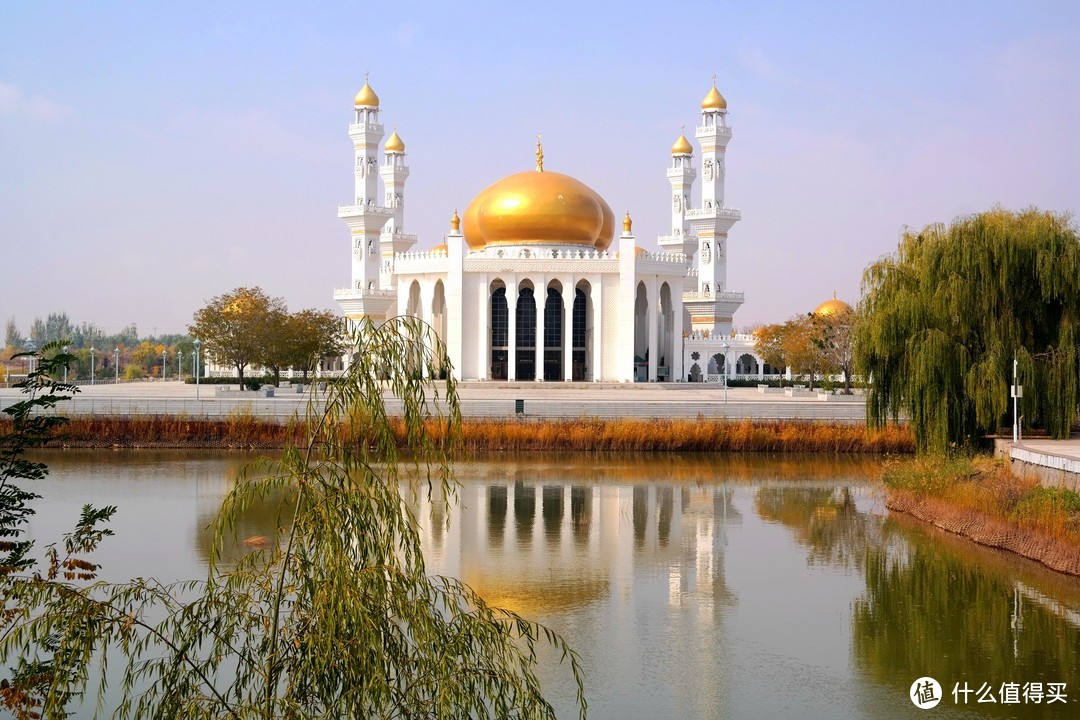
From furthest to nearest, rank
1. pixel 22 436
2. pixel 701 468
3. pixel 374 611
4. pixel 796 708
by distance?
pixel 701 468 < pixel 796 708 < pixel 22 436 < pixel 374 611

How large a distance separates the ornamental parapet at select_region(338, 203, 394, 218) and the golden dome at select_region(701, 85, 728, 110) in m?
18.8

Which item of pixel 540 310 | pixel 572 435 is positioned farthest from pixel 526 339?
pixel 572 435

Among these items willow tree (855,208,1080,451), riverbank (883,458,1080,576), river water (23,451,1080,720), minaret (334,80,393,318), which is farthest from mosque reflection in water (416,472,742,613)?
minaret (334,80,393,318)

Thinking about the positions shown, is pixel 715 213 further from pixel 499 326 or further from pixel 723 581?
pixel 723 581

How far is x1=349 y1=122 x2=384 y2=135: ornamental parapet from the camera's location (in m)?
64.0

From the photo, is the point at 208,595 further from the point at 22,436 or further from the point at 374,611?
the point at 22,436

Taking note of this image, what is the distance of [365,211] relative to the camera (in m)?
62.8

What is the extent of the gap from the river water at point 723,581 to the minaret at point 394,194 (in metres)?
42.9

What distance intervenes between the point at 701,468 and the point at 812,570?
1099 centimetres

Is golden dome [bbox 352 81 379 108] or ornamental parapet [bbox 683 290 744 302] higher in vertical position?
golden dome [bbox 352 81 379 108]

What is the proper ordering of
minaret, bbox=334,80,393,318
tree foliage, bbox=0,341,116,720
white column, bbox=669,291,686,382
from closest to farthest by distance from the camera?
tree foliage, bbox=0,341,116,720, white column, bbox=669,291,686,382, minaret, bbox=334,80,393,318

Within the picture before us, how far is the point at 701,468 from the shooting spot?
27.9 meters

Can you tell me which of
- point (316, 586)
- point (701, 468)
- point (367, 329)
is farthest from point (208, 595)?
point (701, 468)

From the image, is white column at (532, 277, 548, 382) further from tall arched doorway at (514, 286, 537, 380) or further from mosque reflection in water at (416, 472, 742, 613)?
mosque reflection in water at (416, 472, 742, 613)
